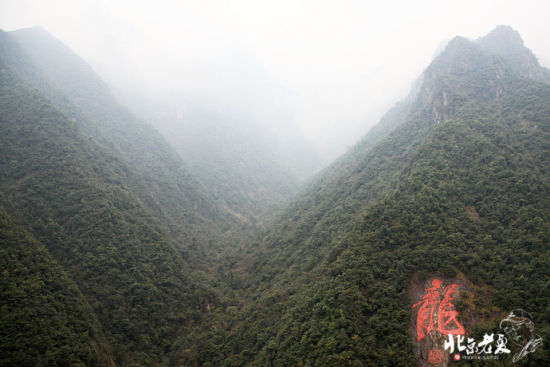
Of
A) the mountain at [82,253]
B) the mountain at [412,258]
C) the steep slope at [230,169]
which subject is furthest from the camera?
the steep slope at [230,169]

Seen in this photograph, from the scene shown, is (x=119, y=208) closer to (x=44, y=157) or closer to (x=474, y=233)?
(x=44, y=157)

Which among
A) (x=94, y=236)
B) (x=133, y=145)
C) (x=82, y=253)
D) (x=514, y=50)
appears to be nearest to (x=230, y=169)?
(x=133, y=145)

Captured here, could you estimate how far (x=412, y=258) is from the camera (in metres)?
39.8

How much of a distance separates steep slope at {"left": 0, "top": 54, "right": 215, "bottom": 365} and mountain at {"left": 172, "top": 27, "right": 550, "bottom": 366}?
826cm

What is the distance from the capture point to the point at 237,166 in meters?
170

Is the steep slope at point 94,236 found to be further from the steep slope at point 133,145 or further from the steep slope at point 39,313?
the steep slope at point 133,145

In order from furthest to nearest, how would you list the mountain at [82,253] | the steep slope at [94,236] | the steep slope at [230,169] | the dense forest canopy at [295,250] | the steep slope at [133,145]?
the steep slope at [230,169] → the steep slope at [133,145] → the steep slope at [94,236] → the mountain at [82,253] → the dense forest canopy at [295,250]

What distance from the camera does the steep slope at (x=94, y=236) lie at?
48.4 m
